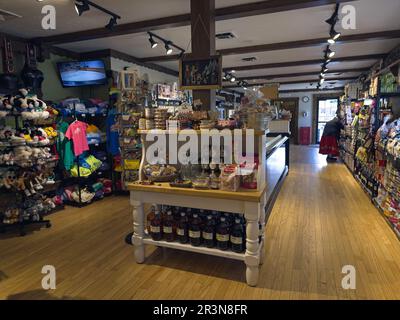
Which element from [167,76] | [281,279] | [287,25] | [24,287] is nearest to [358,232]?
[281,279]

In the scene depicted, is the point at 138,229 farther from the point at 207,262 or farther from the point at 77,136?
the point at 77,136

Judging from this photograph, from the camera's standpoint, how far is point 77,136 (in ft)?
14.9

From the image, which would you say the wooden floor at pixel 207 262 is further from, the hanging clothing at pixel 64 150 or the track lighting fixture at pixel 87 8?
the track lighting fixture at pixel 87 8

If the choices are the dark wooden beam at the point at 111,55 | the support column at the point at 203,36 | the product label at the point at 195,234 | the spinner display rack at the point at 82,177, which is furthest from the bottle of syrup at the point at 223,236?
the dark wooden beam at the point at 111,55

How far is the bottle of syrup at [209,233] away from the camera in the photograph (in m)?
2.51

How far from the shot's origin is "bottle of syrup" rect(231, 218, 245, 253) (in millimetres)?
2400

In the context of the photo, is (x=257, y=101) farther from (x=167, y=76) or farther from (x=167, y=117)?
(x=167, y=76)

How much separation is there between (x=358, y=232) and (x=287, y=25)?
3.02 meters

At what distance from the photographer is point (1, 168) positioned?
12.1 ft

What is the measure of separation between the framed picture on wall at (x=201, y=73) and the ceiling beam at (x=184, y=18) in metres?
1.01

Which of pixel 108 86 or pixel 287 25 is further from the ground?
pixel 287 25

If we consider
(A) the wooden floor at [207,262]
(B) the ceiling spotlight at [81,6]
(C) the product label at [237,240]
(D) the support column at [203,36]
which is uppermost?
(B) the ceiling spotlight at [81,6]

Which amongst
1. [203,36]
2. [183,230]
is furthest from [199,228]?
[203,36]

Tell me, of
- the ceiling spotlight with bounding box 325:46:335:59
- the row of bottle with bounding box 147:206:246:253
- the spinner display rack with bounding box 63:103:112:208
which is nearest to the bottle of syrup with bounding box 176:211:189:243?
the row of bottle with bounding box 147:206:246:253
